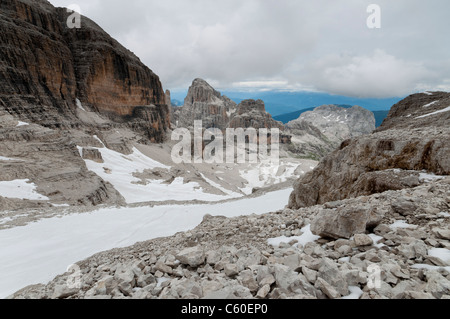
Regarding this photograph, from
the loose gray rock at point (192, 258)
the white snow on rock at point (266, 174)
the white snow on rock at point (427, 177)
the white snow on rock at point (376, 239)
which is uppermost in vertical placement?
the white snow on rock at point (427, 177)

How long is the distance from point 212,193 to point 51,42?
196 ft

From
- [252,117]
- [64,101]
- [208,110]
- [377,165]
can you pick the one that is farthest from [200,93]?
[377,165]

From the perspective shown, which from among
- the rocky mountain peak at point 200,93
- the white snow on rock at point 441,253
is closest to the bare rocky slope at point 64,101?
the white snow on rock at point 441,253

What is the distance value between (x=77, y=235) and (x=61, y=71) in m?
67.4

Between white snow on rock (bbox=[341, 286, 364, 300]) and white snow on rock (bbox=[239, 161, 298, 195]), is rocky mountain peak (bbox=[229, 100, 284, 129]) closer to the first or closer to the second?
white snow on rock (bbox=[239, 161, 298, 195])

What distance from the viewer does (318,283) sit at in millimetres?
3172

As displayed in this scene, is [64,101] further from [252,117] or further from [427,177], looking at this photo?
[252,117]

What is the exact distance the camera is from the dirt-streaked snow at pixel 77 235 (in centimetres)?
823

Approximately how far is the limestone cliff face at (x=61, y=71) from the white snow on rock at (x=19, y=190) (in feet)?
90.7

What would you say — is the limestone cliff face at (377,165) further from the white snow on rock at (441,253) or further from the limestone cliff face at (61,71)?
the limestone cliff face at (61,71)

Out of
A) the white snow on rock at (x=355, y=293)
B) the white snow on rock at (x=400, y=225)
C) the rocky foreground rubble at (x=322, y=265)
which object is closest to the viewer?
the white snow on rock at (x=355, y=293)

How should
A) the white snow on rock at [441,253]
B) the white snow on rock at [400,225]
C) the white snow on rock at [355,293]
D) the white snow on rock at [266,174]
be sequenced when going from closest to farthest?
1. the white snow on rock at [355,293]
2. the white snow on rock at [441,253]
3. the white snow on rock at [400,225]
4. the white snow on rock at [266,174]
